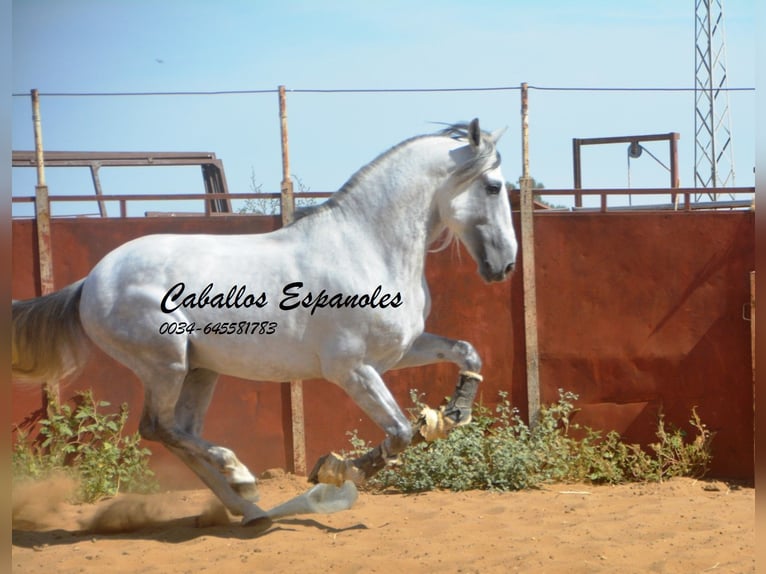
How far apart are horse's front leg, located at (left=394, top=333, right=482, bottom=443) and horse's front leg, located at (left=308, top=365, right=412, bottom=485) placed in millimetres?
109

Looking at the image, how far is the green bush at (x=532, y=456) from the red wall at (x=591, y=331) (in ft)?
0.43

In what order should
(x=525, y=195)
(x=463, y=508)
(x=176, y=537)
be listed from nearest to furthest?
(x=176, y=537) → (x=463, y=508) → (x=525, y=195)

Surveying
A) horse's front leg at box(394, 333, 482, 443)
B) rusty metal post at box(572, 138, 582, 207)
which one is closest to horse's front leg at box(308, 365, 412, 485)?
horse's front leg at box(394, 333, 482, 443)

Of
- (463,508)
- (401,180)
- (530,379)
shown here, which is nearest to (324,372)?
(401,180)

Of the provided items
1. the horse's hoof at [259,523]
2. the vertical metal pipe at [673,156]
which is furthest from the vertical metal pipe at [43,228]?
the vertical metal pipe at [673,156]

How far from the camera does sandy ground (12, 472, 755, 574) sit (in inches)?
175

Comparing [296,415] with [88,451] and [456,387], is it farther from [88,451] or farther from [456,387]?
[456,387]

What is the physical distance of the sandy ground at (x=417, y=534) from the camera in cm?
445

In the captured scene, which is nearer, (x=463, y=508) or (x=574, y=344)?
(x=463, y=508)

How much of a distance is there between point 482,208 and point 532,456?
244cm

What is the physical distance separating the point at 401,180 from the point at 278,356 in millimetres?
1082

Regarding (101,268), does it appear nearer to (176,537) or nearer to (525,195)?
(176,537)

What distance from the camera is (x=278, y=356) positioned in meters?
4.88

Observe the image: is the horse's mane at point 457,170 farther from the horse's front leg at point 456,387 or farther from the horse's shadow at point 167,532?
the horse's shadow at point 167,532
